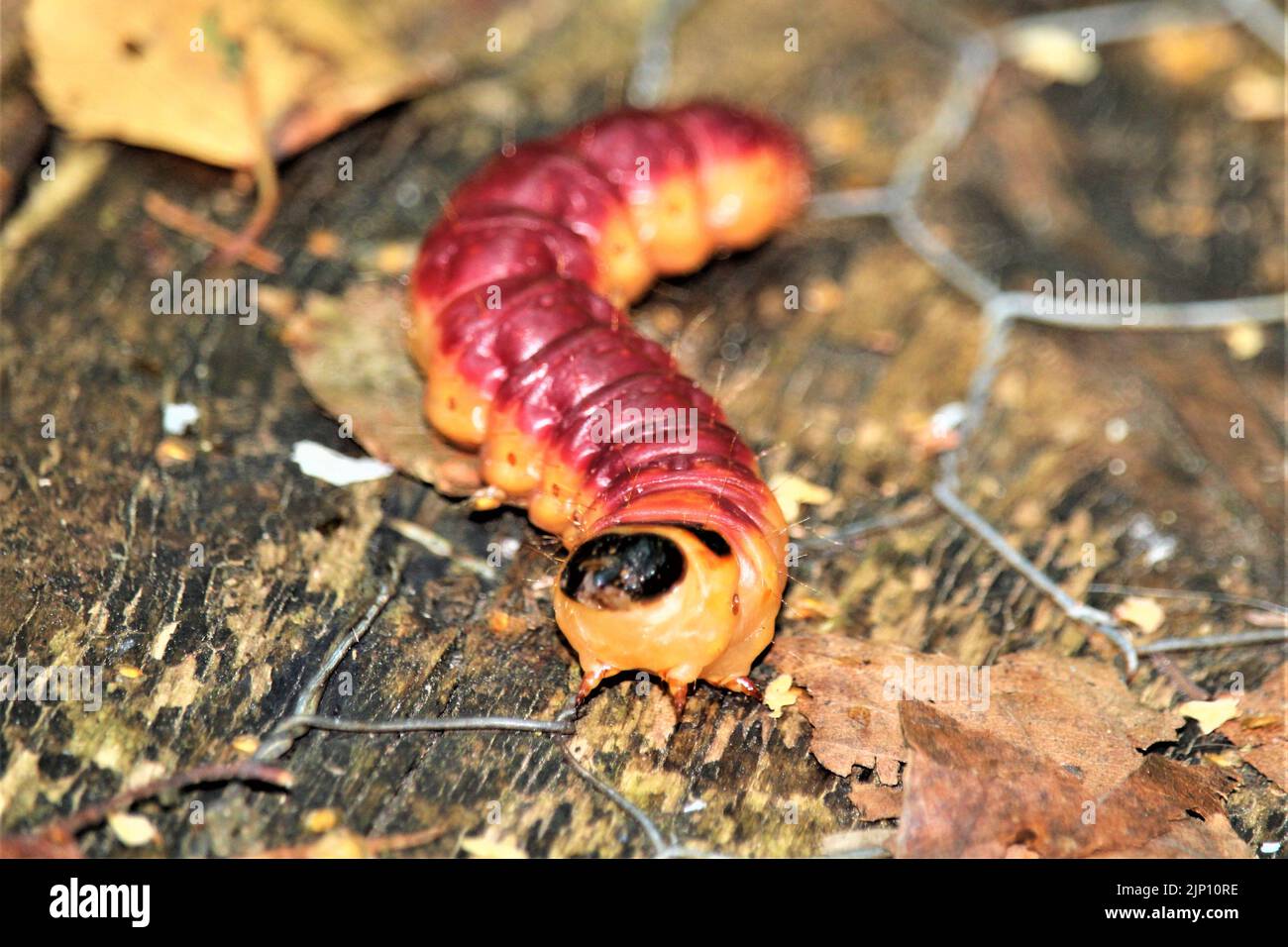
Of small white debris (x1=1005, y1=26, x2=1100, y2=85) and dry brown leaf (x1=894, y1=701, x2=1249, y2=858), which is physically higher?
small white debris (x1=1005, y1=26, x2=1100, y2=85)

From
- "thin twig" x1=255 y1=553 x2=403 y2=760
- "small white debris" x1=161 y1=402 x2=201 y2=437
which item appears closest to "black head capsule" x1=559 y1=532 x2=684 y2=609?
"thin twig" x1=255 y1=553 x2=403 y2=760

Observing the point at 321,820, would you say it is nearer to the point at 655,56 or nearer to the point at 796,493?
the point at 796,493

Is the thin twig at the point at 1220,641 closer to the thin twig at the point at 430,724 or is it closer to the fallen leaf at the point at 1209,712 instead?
the fallen leaf at the point at 1209,712

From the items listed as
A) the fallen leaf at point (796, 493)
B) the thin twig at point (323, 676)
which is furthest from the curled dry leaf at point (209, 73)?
the fallen leaf at point (796, 493)

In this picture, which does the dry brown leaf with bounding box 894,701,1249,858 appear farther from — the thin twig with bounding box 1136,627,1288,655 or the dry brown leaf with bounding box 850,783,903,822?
the thin twig with bounding box 1136,627,1288,655
